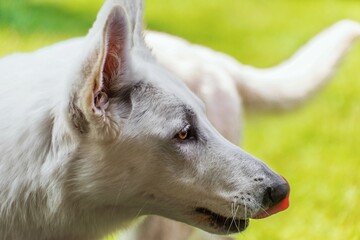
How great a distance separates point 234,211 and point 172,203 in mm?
210

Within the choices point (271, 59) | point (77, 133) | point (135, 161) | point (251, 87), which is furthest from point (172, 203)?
point (271, 59)

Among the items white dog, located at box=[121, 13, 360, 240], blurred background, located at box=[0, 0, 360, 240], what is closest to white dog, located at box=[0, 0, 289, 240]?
A: blurred background, located at box=[0, 0, 360, 240]

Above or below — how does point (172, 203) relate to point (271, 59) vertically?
below

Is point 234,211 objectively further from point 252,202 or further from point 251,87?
point 251,87

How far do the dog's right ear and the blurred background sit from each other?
868 mm

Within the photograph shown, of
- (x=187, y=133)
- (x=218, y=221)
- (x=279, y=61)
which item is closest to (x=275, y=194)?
(x=218, y=221)

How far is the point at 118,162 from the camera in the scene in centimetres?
284

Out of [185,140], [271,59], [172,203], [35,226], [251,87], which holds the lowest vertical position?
[35,226]

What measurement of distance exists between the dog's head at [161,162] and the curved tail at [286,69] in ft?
3.95

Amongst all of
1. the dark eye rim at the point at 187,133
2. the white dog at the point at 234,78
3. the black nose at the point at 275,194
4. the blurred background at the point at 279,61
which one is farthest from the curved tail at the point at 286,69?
the black nose at the point at 275,194

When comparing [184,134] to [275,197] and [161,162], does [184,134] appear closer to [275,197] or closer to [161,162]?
[161,162]

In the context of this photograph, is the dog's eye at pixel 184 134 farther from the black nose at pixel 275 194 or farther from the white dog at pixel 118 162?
the black nose at pixel 275 194

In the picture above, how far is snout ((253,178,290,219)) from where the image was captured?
2.86 metres

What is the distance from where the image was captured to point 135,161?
2848mm
